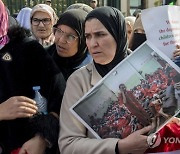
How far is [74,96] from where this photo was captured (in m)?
1.82

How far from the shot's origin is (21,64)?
201 centimetres

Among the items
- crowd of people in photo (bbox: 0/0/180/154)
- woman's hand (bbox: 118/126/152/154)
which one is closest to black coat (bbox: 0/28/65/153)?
crowd of people in photo (bbox: 0/0/180/154)

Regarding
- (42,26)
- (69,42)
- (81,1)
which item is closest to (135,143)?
(69,42)

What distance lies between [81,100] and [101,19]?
0.43m

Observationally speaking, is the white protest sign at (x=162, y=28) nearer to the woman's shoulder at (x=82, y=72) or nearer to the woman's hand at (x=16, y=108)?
the woman's shoulder at (x=82, y=72)

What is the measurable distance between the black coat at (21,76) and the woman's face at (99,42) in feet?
0.89

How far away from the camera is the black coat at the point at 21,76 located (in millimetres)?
1986

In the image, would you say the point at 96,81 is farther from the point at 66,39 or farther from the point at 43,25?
the point at 43,25

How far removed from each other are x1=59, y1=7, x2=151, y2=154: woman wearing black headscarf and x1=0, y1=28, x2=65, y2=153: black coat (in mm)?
196

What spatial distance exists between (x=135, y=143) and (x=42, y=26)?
2485mm

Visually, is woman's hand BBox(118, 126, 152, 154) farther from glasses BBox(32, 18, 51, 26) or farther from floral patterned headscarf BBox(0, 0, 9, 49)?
glasses BBox(32, 18, 51, 26)

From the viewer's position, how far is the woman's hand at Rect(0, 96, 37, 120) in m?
1.89

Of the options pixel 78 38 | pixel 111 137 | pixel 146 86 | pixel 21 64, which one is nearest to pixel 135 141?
pixel 111 137

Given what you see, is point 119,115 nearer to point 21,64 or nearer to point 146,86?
point 146,86
